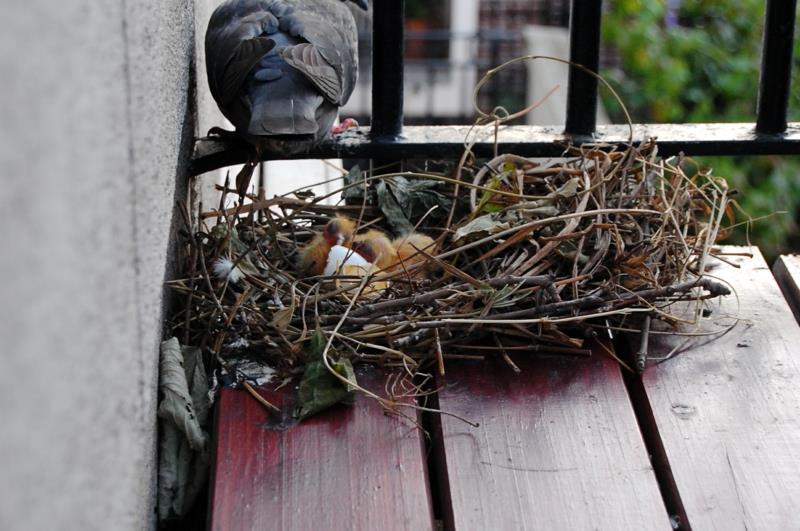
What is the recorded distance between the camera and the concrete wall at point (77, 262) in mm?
667

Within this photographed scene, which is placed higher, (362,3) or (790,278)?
(362,3)

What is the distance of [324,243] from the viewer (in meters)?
2.04

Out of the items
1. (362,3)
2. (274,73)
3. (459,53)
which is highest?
(362,3)

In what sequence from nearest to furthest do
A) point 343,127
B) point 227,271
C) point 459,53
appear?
1. point 227,271
2. point 343,127
3. point 459,53

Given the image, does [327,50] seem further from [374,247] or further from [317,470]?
[317,470]

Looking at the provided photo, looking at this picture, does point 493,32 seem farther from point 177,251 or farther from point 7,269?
point 7,269

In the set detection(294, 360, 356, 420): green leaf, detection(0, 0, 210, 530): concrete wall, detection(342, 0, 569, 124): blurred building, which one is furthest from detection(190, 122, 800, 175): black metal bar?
detection(342, 0, 569, 124): blurred building

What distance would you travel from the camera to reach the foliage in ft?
23.8

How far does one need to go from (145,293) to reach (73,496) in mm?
446

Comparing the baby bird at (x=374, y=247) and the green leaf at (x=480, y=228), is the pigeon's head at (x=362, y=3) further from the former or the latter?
the green leaf at (x=480, y=228)

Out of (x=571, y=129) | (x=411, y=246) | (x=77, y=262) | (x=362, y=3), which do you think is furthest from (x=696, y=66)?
(x=77, y=262)

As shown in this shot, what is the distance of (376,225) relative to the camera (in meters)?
2.17

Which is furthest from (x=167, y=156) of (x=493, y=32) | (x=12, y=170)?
(x=493, y=32)

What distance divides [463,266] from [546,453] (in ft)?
1.52
